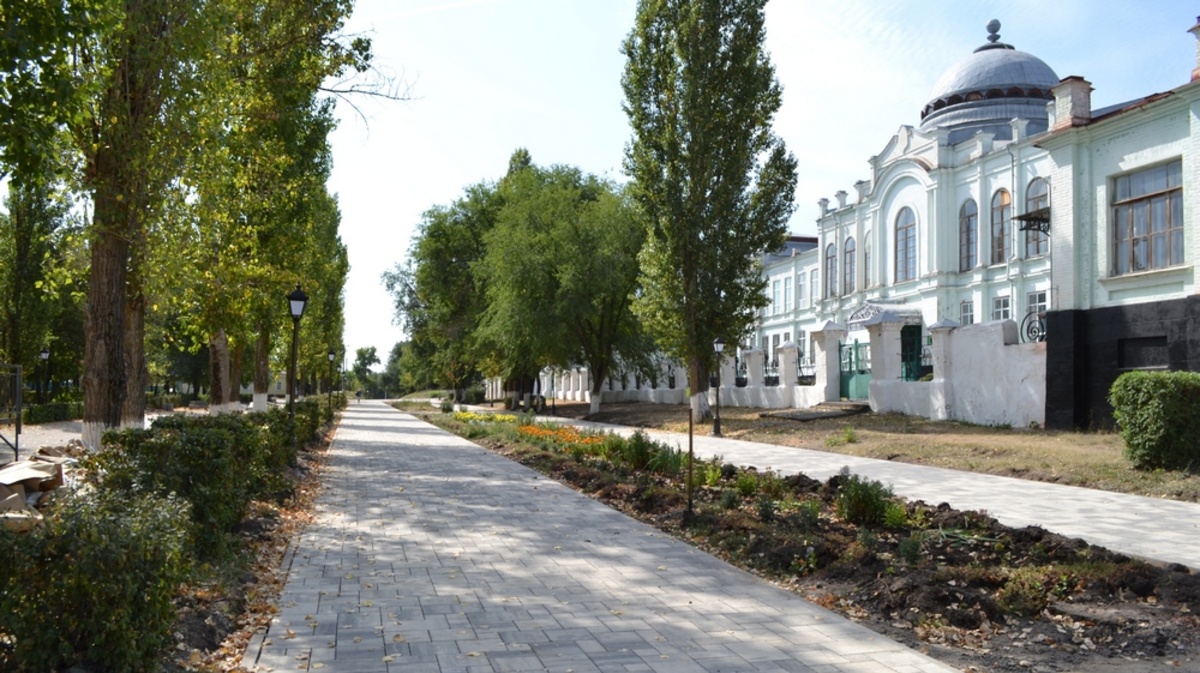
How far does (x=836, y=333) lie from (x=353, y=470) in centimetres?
1888

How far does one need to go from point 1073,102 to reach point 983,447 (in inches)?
352

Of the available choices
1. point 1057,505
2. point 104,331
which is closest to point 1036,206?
point 1057,505

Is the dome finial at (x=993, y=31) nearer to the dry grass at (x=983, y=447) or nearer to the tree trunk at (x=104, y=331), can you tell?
the dry grass at (x=983, y=447)

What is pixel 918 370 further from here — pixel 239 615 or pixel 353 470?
pixel 239 615

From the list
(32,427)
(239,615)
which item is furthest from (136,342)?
(32,427)

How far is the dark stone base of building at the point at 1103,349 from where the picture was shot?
17.5 metres

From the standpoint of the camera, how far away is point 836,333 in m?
30.0

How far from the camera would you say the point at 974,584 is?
6.50 m

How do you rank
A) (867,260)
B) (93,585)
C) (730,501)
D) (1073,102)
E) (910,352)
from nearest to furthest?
(93,585)
(730,501)
(1073,102)
(910,352)
(867,260)

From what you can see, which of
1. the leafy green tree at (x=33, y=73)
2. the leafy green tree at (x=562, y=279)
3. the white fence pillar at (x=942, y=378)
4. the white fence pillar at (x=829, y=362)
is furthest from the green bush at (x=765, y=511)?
the leafy green tree at (x=562, y=279)

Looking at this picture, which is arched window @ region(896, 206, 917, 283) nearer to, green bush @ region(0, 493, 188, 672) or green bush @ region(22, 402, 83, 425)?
green bush @ region(22, 402, 83, 425)

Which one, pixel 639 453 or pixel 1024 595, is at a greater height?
pixel 639 453

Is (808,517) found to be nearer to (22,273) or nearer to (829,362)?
(829,362)

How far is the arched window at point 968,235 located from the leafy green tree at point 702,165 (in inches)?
440
